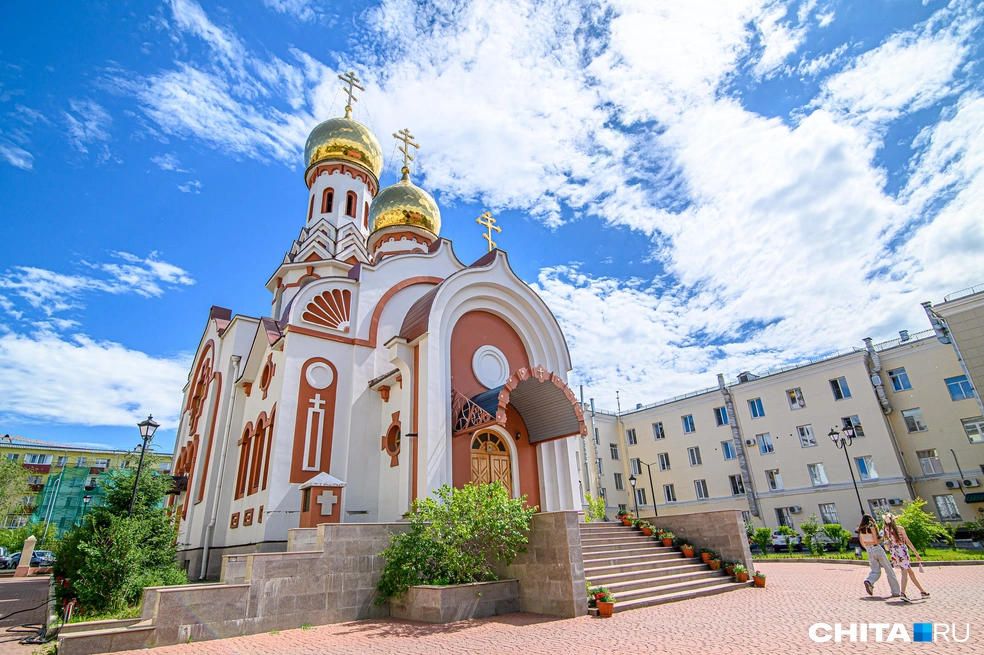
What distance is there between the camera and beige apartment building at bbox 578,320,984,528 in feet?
74.7

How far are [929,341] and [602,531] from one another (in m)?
21.4

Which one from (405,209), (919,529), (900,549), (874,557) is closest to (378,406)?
(405,209)

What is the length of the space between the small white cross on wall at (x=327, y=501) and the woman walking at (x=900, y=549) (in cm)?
1004

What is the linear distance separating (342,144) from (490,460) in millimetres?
16098

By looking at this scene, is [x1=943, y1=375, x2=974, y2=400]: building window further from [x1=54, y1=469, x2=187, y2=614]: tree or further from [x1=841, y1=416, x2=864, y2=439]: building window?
[x1=54, y1=469, x2=187, y2=614]: tree

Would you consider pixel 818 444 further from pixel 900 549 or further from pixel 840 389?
pixel 900 549

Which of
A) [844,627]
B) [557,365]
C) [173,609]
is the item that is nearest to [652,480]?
[557,365]

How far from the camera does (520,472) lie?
1400cm

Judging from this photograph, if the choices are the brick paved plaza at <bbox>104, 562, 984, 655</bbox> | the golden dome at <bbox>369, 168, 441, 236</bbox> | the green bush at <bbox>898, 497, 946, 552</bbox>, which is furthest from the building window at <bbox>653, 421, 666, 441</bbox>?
the brick paved plaza at <bbox>104, 562, 984, 655</bbox>

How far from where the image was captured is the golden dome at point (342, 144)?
22763 millimetres

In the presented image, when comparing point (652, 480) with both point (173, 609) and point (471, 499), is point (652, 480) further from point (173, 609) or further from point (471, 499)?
point (173, 609)

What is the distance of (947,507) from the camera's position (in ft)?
73.4

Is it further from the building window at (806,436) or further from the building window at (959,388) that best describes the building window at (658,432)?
the building window at (959,388)

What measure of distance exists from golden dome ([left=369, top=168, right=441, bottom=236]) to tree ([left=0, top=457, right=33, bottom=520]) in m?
25.9
